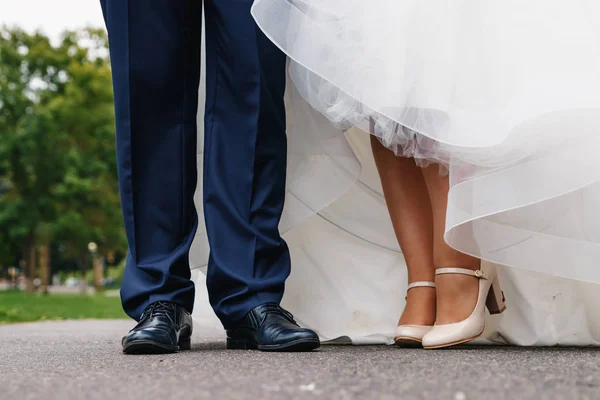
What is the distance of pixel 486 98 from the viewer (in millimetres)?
1633

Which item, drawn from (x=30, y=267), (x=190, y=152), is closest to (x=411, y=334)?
(x=190, y=152)

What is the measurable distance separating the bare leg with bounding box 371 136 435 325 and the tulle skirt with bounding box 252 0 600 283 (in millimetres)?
163

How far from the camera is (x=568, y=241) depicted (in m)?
1.72

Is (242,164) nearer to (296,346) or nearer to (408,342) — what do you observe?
(296,346)

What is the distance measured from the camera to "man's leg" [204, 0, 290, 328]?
1.86m

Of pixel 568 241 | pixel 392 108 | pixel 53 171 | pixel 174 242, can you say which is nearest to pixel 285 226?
pixel 174 242

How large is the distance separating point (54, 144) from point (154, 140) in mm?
15193

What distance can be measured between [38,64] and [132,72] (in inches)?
640

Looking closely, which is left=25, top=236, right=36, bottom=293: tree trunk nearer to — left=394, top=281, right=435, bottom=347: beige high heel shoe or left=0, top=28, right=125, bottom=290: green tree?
left=0, top=28, right=125, bottom=290: green tree

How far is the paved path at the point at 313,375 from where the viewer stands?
3.53 ft

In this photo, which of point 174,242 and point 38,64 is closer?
point 174,242

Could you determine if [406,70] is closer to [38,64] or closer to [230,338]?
[230,338]

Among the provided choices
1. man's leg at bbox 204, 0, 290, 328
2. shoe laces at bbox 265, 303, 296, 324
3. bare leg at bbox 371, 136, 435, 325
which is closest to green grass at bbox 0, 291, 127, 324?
man's leg at bbox 204, 0, 290, 328

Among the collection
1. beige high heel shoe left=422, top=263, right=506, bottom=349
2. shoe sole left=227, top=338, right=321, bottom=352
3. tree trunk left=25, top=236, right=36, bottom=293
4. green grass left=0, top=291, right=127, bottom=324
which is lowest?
tree trunk left=25, top=236, right=36, bottom=293
